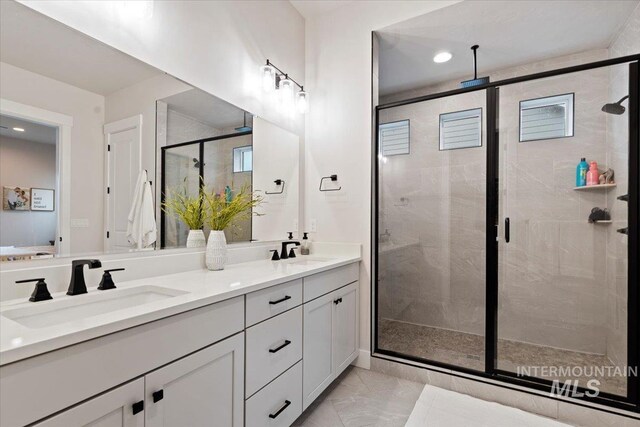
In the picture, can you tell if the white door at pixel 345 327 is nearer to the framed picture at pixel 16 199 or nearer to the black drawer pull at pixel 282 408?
the black drawer pull at pixel 282 408

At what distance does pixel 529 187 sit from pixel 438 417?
6.31ft

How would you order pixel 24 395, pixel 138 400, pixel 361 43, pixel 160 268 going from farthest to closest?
1. pixel 361 43
2. pixel 160 268
3. pixel 138 400
4. pixel 24 395

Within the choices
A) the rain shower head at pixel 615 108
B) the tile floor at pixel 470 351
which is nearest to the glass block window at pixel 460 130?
the rain shower head at pixel 615 108

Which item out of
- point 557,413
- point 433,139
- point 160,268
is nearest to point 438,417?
point 557,413

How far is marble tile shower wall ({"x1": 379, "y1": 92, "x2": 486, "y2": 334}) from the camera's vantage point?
8.55 feet

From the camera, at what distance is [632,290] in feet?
5.75

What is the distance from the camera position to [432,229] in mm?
2902

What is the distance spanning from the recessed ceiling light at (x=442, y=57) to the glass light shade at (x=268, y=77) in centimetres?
160

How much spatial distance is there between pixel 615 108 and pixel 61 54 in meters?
3.07

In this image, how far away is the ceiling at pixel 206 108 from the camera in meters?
1.67

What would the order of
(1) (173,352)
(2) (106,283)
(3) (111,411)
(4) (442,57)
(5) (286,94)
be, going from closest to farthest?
(3) (111,411) < (1) (173,352) < (2) (106,283) < (5) (286,94) < (4) (442,57)

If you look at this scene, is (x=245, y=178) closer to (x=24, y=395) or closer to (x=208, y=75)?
(x=208, y=75)

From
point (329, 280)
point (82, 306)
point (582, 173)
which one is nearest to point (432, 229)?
point (582, 173)
